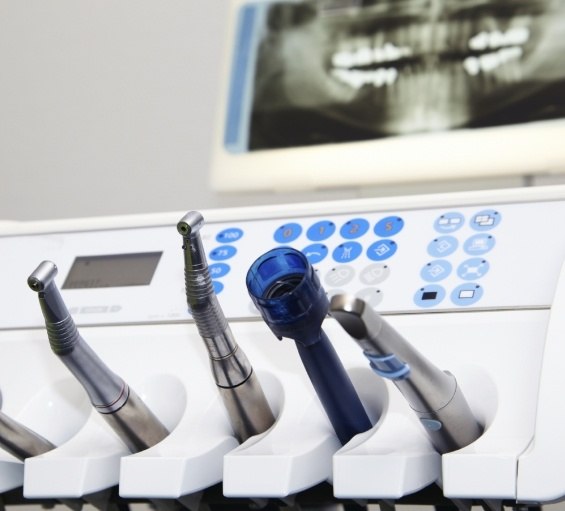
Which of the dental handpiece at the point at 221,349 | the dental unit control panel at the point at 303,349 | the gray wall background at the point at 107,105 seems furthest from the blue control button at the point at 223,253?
the gray wall background at the point at 107,105

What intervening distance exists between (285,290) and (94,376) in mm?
113

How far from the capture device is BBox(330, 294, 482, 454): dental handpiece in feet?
1.03

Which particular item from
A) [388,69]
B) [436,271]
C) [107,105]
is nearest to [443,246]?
[436,271]

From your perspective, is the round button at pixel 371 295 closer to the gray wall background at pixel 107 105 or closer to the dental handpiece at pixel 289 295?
the dental handpiece at pixel 289 295

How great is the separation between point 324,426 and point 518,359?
3.7 inches

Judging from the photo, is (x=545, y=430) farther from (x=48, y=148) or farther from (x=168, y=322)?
(x=48, y=148)

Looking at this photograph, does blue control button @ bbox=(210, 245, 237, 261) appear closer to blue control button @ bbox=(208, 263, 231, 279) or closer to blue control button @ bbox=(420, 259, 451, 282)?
blue control button @ bbox=(208, 263, 231, 279)

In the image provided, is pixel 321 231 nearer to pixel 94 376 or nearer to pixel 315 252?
pixel 315 252

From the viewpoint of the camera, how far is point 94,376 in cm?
41

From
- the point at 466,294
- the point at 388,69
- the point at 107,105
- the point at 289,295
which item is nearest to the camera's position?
the point at 289,295

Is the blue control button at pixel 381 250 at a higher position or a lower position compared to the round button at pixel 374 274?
higher

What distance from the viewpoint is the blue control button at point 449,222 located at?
0.48m

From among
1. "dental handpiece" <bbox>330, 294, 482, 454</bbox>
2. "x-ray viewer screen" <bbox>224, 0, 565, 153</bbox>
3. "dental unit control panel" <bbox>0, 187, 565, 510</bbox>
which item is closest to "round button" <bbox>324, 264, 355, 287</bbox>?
"dental unit control panel" <bbox>0, 187, 565, 510</bbox>

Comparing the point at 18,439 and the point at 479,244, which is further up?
the point at 479,244
